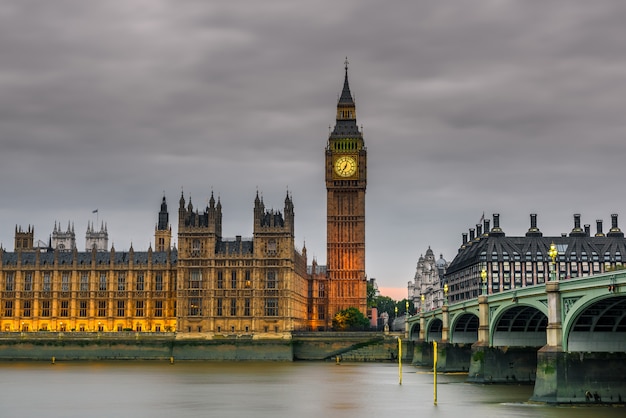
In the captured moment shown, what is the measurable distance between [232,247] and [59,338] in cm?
3237

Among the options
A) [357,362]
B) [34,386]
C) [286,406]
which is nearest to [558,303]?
[286,406]

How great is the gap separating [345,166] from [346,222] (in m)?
11.5

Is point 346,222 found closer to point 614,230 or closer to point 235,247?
point 235,247

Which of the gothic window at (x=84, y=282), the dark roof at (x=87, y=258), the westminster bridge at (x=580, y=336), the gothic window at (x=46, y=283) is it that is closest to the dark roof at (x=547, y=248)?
the dark roof at (x=87, y=258)

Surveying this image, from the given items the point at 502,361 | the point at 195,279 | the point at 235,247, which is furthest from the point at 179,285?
the point at 502,361

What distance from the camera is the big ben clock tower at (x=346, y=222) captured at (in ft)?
611

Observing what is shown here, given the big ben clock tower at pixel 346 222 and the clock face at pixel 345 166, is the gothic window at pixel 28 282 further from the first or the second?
the clock face at pixel 345 166

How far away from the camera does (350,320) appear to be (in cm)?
17462

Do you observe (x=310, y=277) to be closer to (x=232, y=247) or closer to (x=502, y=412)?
(x=232, y=247)

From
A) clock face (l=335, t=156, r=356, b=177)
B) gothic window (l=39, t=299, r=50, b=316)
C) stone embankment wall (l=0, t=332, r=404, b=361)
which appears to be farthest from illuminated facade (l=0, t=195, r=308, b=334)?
clock face (l=335, t=156, r=356, b=177)

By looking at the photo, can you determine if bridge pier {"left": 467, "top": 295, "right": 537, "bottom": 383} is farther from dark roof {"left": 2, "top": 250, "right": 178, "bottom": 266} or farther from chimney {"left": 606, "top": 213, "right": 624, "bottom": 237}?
chimney {"left": 606, "top": 213, "right": 624, "bottom": 237}

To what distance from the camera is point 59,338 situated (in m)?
148

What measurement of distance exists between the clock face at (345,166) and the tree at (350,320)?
28.3 metres

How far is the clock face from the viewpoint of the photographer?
191 metres
